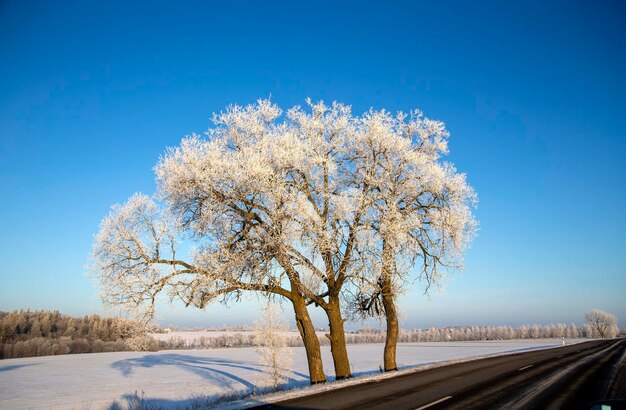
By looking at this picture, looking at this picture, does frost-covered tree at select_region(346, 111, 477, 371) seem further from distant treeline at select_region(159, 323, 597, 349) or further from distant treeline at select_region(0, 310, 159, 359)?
distant treeline at select_region(159, 323, 597, 349)

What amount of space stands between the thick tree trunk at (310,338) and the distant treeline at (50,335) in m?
62.2

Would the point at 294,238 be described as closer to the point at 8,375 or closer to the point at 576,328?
the point at 8,375

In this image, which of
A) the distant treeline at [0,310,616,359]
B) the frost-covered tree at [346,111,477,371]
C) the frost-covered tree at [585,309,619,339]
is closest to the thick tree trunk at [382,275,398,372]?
the frost-covered tree at [346,111,477,371]

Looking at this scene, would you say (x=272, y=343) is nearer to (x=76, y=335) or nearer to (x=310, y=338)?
(x=310, y=338)

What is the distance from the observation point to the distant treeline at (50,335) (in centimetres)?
7469

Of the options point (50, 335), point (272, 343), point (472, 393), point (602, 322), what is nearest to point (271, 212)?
point (472, 393)

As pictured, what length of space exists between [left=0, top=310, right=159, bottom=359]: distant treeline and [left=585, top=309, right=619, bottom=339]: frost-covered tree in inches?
5035

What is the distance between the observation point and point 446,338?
5187 inches

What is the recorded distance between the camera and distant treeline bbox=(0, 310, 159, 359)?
74.7 meters

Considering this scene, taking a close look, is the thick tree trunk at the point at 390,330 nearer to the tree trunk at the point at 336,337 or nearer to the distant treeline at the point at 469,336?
the tree trunk at the point at 336,337

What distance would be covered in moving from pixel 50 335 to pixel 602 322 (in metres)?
157

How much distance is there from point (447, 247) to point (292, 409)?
11.7 m

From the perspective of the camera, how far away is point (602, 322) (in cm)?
11519

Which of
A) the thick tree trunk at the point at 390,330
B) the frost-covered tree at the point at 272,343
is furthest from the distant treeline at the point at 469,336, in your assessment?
the thick tree trunk at the point at 390,330
